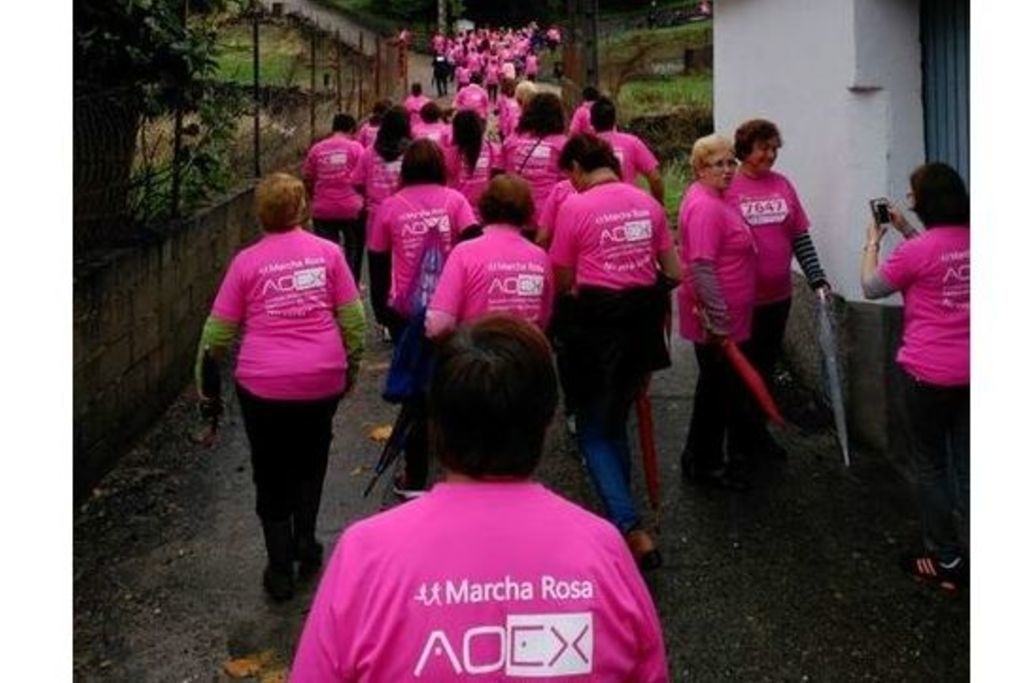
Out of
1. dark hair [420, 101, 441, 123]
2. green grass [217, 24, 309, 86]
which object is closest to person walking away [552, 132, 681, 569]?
dark hair [420, 101, 441, 123]

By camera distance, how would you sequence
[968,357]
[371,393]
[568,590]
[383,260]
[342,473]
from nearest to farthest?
[568,590], [968,357], [342,473], [383,260], [371,393]

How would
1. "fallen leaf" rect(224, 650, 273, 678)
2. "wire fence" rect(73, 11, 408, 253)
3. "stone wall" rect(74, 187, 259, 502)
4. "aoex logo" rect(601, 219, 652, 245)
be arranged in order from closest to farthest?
"fallen leaf" rect(224, 650, 273, 678) < "aoex logo" rect(601, 219, 652, 245) < "stone wall" rect(74, 187, 259, 502) < "wire fence" rect(73, 11, 408, 253)

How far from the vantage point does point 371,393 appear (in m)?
8.27

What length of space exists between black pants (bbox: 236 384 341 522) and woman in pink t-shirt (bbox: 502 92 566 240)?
351 cm

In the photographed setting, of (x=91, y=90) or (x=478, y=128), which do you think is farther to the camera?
(x=478, y=128)

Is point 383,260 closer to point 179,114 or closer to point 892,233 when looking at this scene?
point 179,114

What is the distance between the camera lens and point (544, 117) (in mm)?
8297

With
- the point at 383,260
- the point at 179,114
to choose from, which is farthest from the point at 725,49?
the point at 179,114

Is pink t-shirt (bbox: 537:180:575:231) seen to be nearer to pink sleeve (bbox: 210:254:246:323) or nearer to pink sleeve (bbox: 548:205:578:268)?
pink sleeve (bbox: 548:205:578:268)

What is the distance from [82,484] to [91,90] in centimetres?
268

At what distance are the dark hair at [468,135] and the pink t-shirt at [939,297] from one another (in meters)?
4.18

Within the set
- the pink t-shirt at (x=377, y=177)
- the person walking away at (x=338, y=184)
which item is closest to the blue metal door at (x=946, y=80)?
the pink t-shirt at (x=377, y=177)

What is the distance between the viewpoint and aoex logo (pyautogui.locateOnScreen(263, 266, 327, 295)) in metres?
4.90

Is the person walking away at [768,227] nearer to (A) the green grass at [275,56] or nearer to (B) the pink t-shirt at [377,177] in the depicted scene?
(B) the pink t-shirt at [377,177]
